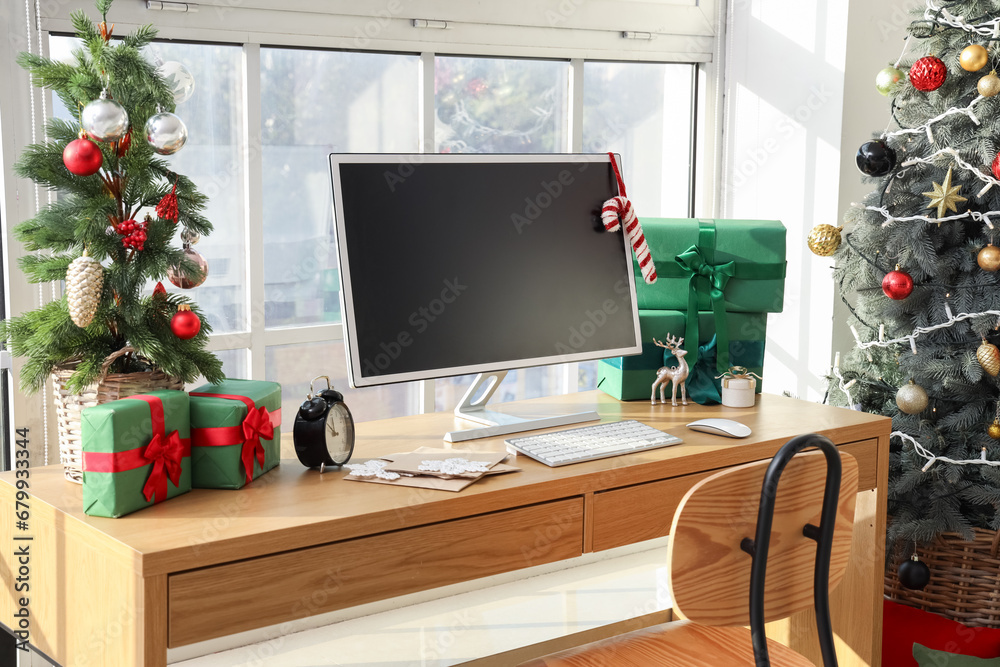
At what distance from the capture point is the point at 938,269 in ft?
7.54

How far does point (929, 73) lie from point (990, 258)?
0.47m

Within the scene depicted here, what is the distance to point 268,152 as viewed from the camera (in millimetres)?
2371

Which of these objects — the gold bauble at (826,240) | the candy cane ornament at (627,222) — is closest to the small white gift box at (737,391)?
the candy cane ornament at (627,222)

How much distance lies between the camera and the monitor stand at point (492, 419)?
5.80 ft

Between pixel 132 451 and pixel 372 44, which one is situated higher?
pixel 372 44

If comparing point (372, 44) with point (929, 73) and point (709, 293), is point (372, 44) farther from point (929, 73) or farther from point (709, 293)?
point (929, 73)

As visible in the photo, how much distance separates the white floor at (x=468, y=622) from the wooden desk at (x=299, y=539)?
2.82ft

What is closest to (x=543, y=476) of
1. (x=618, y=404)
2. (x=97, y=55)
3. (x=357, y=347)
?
(x=357, y=347)

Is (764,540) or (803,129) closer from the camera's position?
(764,540)

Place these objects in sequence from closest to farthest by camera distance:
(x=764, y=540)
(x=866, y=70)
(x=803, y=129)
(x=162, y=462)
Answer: (x=764, y=540) < (x=162, y=462) < (x=866, y=70) < (x=803, y=129)

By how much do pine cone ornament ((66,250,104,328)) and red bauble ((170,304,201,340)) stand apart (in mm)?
121

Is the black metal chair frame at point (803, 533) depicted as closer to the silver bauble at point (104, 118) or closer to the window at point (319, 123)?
the silver bauble at point (104, 118)

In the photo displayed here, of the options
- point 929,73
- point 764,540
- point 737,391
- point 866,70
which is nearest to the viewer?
point 764,540

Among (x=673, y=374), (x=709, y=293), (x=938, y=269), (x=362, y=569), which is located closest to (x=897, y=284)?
(x=938, y=269)
